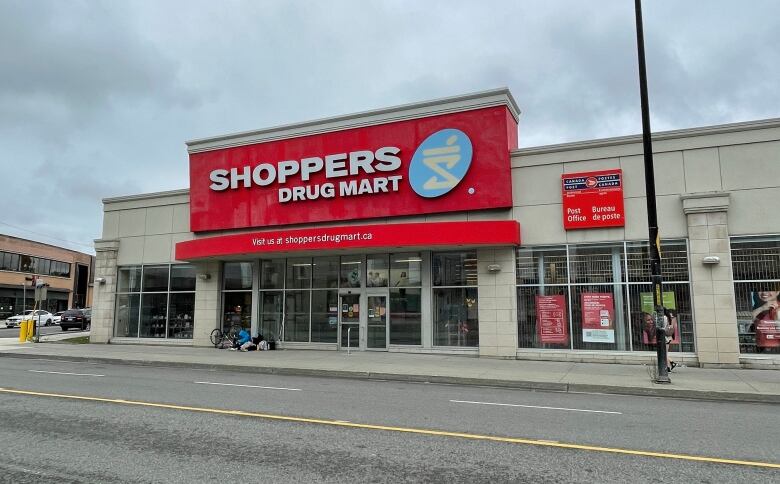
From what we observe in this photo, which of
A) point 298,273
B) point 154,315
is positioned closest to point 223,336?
point 298,273

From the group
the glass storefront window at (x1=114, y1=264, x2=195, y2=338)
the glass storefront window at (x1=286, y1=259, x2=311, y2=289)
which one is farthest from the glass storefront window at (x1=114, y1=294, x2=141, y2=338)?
the glass storefront window at (x1=286, y1=259, x2=311, y2=289)

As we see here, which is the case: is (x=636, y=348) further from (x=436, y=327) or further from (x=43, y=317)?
(x=43, y=317)

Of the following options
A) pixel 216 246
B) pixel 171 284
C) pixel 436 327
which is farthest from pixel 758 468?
pixel 171 284

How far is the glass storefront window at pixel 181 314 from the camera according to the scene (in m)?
23.2

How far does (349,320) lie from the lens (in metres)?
20.3

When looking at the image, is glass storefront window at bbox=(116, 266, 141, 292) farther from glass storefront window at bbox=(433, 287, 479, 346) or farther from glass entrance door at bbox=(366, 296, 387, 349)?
glass storefront window at bbox=(433, 287, 479, 346)

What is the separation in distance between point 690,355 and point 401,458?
12.7m

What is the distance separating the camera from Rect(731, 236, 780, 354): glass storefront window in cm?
1512

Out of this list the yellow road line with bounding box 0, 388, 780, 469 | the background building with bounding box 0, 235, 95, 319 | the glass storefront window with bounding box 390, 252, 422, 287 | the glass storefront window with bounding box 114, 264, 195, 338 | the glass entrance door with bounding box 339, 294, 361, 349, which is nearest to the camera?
the yellow road line with bounding box 0, 388, 780, 469

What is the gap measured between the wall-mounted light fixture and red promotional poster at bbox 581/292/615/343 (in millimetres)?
2703

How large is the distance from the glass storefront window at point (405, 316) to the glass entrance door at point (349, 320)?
55.1 inches

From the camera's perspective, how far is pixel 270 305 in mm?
21969

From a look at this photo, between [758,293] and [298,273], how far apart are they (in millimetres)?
15147

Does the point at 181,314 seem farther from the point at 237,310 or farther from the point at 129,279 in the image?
the point at 129,279
